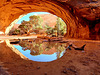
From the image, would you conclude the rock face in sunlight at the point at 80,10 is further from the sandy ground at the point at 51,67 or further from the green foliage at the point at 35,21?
the green foliage at the point at 35,21

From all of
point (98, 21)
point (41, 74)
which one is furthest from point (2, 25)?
point (98, 21)

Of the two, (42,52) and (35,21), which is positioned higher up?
(35,21)

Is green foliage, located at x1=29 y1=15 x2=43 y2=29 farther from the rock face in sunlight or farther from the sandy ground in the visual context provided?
the sandy ground

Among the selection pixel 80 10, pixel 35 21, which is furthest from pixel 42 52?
pixel 35 21

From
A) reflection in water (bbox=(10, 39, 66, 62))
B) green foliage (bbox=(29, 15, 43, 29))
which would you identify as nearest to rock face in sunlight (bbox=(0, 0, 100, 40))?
reflection in water (bbox=(10, 39, 66, 62))

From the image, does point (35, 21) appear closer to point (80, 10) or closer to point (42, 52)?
point (80, 10)

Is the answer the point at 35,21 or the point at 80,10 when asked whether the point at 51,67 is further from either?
the point at 35,21

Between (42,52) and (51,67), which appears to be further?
(42,52)

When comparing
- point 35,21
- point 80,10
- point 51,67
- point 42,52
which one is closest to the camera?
point 51,67

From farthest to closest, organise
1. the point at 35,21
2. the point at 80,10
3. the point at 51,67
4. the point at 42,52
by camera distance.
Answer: the point at 35,21 < the point at 80,10 < the point at 42,52 < the point at 51,67

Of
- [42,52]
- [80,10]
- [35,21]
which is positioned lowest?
[42,52]

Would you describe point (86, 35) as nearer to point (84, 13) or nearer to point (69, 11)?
point (84, 13)

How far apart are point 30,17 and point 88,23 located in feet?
66.2

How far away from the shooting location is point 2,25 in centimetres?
1112
